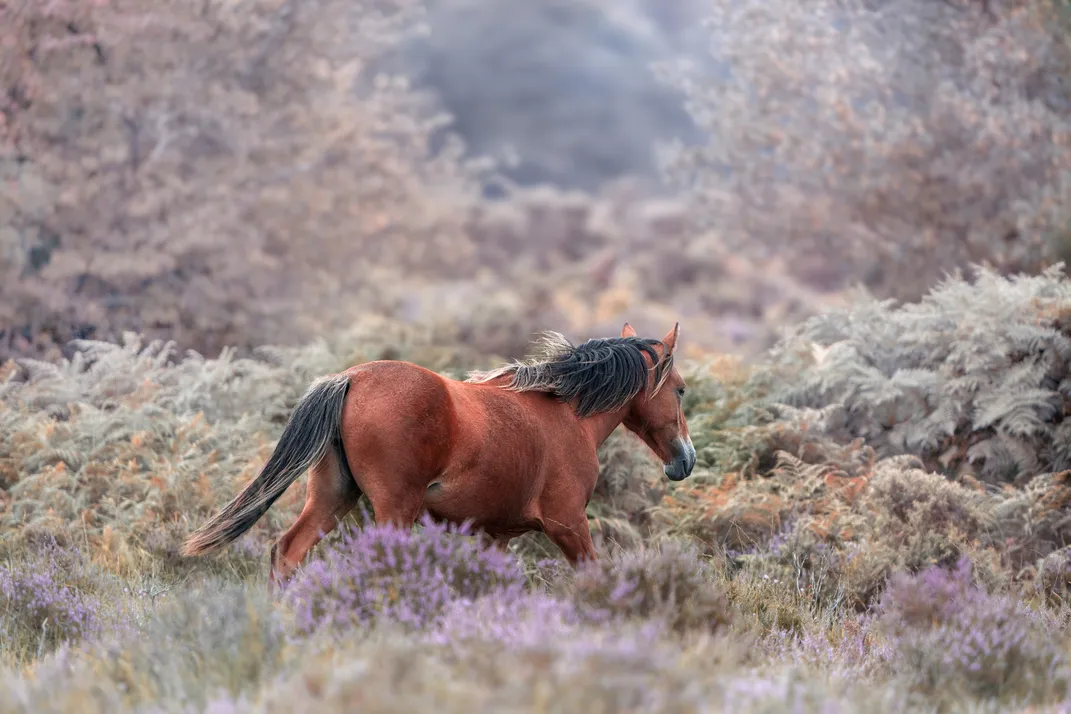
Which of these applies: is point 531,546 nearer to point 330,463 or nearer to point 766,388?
point 330,463

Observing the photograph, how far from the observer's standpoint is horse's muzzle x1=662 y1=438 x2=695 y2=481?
5631 millimetres

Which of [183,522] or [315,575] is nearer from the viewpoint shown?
[315,575]

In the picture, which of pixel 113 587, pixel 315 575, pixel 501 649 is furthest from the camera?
pixel 113 587

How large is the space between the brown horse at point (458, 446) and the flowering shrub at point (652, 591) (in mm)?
757

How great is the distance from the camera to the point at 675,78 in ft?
50.7

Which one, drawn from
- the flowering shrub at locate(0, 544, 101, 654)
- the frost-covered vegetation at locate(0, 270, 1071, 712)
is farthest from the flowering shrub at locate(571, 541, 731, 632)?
the flowering shrub at locate(0, 544, 101, 654)

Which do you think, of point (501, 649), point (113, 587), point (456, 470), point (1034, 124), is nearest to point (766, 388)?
point (456, 470)

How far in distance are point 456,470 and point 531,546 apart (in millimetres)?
1902

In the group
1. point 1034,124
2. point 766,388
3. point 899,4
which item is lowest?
point 766,388

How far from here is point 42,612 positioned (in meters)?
4.67

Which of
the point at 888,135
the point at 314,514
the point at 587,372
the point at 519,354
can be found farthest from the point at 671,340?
the point at 888,135

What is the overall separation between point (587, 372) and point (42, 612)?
2760 mm

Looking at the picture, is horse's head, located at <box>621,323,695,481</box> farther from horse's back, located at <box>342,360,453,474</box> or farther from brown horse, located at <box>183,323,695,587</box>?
horse's back, located at <box>342,360,453,474</box>

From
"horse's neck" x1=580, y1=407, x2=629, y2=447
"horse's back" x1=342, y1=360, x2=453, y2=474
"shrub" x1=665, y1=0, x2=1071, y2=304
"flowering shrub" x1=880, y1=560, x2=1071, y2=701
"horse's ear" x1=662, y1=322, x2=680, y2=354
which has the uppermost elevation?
"shrub" x1=665, y1=0, x2=1071, y2=304
